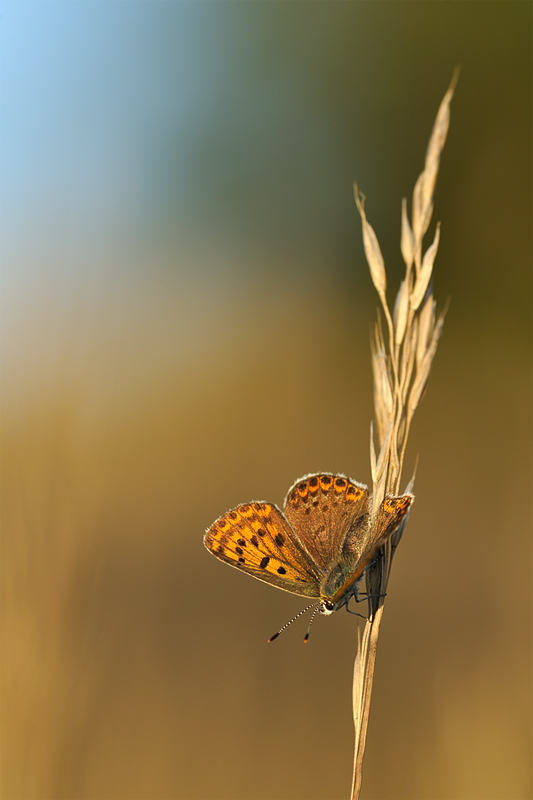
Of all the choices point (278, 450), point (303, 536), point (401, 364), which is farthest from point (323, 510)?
point (278, 450)

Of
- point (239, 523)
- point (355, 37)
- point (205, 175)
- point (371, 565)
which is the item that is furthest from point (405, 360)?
point (355, 37)

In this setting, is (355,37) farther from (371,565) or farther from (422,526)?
(371,565)

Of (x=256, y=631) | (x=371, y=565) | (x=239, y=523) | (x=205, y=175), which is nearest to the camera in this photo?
(x=371, y=565)

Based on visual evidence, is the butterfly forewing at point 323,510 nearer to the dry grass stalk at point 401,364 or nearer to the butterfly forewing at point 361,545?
the butterfly forewing at point 361,545

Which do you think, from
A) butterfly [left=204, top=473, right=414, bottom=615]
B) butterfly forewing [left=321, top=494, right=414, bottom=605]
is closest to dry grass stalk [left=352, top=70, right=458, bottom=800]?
butterfly forewing [left=321, top=494, right=414, bottom=605]

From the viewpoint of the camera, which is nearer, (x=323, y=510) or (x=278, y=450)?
(x=323, y=510)

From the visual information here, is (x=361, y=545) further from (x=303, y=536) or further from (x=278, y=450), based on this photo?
(x=278, y=450)

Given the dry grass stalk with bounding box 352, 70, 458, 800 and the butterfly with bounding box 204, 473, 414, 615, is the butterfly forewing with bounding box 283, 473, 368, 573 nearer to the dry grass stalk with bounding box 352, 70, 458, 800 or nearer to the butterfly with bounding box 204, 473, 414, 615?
the butterfly with bounding box 204, 473, 414, 615
